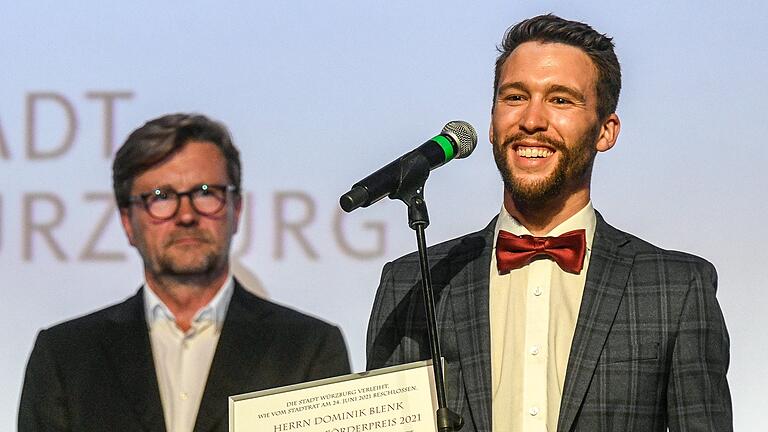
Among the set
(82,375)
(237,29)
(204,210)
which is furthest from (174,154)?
(82,375)

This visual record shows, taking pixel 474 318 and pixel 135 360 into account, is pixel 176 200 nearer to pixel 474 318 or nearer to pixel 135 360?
pixel 135 360

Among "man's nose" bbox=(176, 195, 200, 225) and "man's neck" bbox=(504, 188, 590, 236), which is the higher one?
"man's nose" bbox=(176, 195, 200, 225)

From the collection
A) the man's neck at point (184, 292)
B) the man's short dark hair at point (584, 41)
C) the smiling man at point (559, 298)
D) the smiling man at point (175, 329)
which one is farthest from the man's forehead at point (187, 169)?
the man's short dark hair at point (584, 41)

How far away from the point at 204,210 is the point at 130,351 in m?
0.41

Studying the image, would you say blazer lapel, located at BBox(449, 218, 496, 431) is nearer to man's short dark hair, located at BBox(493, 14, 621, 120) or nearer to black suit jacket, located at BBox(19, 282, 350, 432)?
man's short dark hair, located at BBox(493, 14, 621, 120)

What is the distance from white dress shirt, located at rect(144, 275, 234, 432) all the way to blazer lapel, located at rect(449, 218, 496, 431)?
0.88 m

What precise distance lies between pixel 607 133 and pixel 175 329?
1.26m

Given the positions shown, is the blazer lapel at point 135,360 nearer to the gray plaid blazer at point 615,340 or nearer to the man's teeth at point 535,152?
the gray plaid blazer at point 615,340

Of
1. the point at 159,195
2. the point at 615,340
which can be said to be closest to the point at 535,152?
the point at 615,340

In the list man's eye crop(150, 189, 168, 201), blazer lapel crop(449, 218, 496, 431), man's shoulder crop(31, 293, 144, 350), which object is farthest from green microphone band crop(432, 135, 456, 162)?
man's shoulder crop(31, 293, 144, 350)

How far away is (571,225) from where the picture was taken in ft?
7.95

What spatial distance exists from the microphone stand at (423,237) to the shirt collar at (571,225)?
47 centimetres

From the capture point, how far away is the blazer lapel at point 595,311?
2207 millimetres

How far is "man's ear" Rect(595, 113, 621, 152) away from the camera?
2.46 metres
